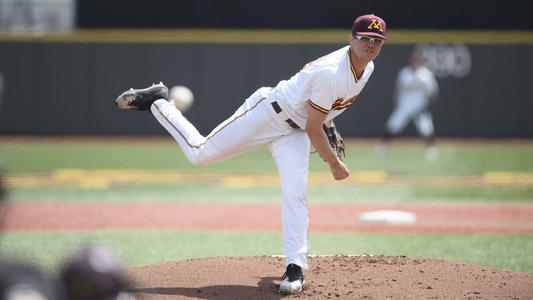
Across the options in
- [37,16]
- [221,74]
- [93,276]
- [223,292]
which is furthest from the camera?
[221,74]

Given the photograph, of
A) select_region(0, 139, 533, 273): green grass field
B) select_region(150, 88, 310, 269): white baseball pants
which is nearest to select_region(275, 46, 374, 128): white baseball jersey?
select_region(150, 88, 310, 269): white baseball pants

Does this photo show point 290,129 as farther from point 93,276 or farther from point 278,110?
point 93,276

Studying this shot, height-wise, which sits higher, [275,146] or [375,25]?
[375,25]

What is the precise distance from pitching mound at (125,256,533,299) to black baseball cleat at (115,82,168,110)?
1.21 metres

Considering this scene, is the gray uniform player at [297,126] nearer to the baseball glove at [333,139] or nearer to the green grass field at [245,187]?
the baseball glove at [333,139]

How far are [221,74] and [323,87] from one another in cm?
1547

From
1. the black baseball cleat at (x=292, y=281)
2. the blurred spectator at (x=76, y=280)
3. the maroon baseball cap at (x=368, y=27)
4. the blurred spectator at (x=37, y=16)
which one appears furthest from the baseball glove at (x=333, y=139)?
the blurred spectator at (x=37, y=16)

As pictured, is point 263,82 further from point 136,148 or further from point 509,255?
point 509,255

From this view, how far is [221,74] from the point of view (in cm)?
2075

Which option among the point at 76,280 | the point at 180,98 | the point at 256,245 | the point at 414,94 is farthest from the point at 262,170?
the point at 76,280

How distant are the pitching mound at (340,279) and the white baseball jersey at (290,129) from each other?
38cm

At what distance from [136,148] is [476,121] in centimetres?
831

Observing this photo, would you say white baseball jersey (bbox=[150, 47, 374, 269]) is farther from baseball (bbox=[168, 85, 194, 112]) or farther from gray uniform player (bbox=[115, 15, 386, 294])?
baseball (bbox=[168, 85, 194, 112])

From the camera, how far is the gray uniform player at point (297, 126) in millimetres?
5465
